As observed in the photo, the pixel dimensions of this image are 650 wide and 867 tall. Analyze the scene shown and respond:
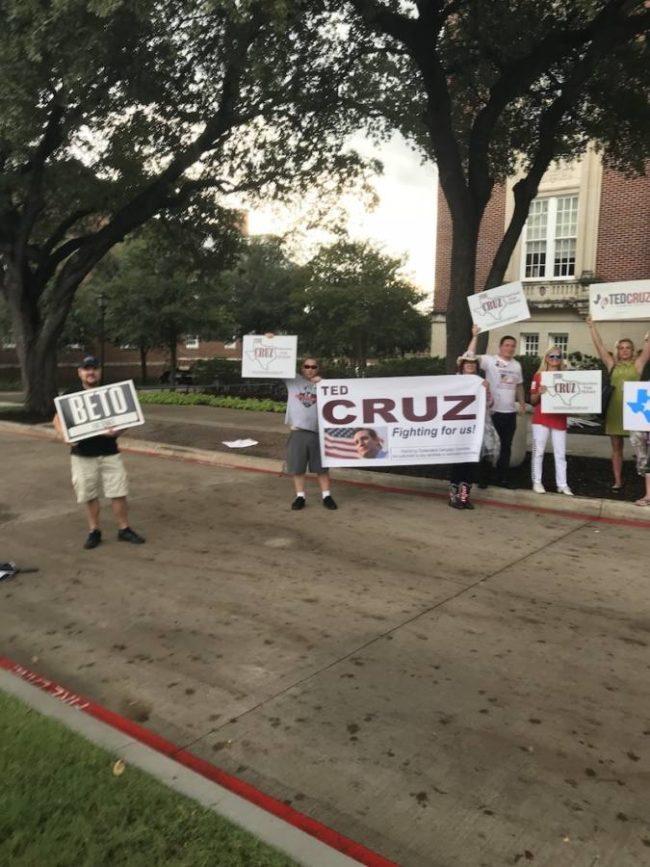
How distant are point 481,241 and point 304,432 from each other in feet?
61.3

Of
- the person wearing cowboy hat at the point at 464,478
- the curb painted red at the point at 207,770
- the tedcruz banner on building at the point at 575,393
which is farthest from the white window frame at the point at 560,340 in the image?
the curb painted red at the point at 207,770

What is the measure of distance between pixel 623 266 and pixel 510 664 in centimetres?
2055

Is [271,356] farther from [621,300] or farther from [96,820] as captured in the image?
[96,820]

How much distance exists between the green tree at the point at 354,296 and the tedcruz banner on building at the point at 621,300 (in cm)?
2037

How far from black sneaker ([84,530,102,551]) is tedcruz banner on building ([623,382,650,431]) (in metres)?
5.88

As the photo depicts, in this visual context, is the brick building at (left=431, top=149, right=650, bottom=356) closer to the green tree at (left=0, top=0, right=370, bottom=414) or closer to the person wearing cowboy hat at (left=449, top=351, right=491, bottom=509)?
the green tree at (left=0, top=0, right=370, bottom=414)

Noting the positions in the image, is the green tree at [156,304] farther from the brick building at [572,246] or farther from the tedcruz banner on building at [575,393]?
the tedcruz banner on building at [575,393]

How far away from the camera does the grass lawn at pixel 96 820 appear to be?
2.39 metres

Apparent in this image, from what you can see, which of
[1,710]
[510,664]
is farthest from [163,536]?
[510,664]

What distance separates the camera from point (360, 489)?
907cm

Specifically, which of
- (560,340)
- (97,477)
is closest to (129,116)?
(97,477)

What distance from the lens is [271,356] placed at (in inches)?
337

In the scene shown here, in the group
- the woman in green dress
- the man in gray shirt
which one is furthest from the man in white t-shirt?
the man in gray shirt

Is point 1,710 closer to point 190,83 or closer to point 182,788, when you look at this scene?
point 182,788
